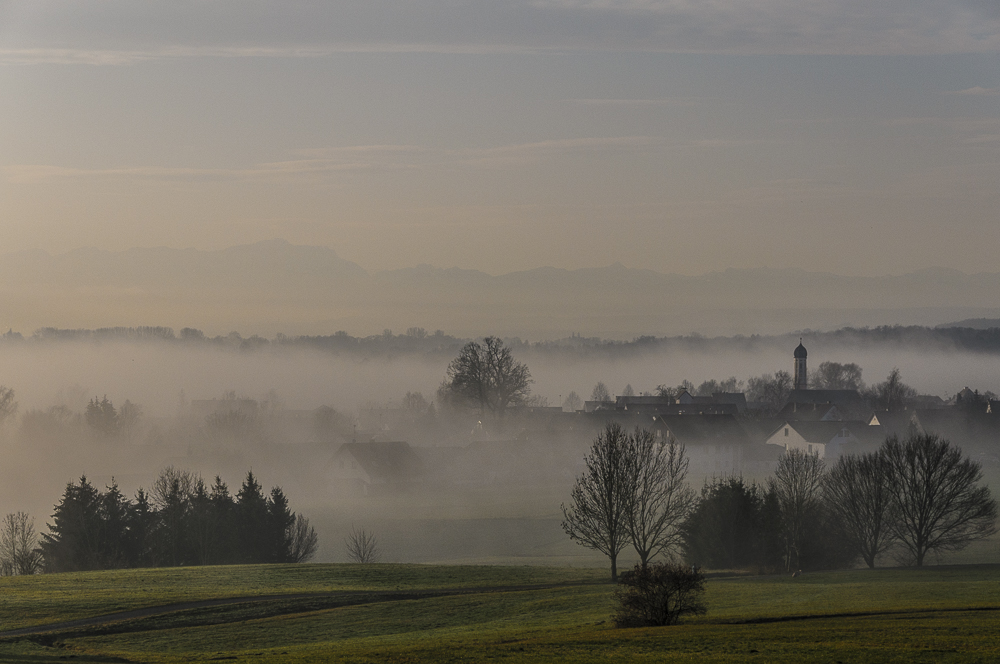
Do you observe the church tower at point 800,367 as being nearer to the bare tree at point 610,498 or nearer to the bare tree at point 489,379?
the bare tree at point 489,379

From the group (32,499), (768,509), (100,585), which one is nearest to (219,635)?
(100,585)

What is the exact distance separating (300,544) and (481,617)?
103ft

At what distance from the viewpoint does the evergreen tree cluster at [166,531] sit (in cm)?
6238

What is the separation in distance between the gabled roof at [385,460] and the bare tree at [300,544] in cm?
3915

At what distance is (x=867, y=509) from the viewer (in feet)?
198

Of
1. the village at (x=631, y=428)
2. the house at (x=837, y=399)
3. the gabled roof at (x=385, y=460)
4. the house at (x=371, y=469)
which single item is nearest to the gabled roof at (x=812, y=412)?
the village at (x=631, y=428)

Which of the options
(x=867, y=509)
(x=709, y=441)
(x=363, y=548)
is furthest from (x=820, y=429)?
(x=363, y=548)

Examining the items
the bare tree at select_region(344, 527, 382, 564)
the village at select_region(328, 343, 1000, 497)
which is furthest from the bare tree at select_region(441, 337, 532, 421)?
the bare tree at select_region(344, 527, 382, 564)

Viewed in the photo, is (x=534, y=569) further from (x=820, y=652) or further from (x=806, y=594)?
(x=820, y=652)

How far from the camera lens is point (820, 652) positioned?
2545 cm

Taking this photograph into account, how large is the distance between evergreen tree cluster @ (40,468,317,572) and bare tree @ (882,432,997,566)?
125ft

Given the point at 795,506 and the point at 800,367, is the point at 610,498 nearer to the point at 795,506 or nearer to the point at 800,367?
the point at 795,506

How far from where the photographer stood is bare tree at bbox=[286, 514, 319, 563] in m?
65.4

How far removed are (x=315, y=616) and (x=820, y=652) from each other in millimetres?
19929
